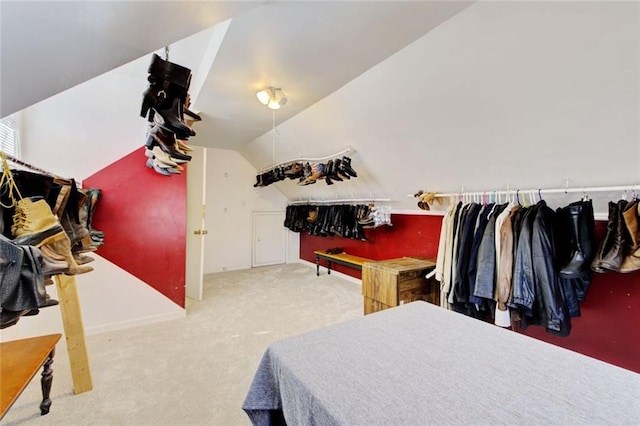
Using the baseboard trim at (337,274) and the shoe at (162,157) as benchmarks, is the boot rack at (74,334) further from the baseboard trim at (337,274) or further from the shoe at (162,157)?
the baseboard trim at (337,274)

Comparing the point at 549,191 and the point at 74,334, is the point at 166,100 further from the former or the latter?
the point at 549,191

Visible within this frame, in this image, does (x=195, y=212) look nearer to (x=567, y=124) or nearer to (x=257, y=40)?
(x=257, y=40)

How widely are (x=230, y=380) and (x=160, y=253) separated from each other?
1.81 meters

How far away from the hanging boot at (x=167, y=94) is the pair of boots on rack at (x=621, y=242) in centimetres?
282

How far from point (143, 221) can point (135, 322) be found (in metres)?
1.13

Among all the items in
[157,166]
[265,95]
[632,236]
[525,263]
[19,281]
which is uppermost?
[265,95]

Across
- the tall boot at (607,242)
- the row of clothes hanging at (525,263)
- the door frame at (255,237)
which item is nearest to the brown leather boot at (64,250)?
the row of clothes hanging at (525,263)

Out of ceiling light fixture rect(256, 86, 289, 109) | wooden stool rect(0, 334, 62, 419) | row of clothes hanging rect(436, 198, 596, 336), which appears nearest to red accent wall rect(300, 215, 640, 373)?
row of clothes hanging rect(436, 198, 596, 336)

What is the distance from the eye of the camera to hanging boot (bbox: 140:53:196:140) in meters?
1.58

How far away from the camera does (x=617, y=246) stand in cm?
170

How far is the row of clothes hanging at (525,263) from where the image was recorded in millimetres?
1858

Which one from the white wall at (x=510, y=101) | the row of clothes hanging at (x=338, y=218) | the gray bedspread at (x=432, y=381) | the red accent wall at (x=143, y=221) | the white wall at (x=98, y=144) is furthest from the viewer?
the row of clothes hanging at (x=338, y=218)

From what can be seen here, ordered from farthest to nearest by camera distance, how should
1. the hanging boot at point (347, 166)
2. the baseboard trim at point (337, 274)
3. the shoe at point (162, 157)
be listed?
the baseboard trim at point (337, 274), the hanging boot at point (347, 166), the shoe at point (162, 157)

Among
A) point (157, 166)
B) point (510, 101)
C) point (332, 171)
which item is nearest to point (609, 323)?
point (510, 101)
